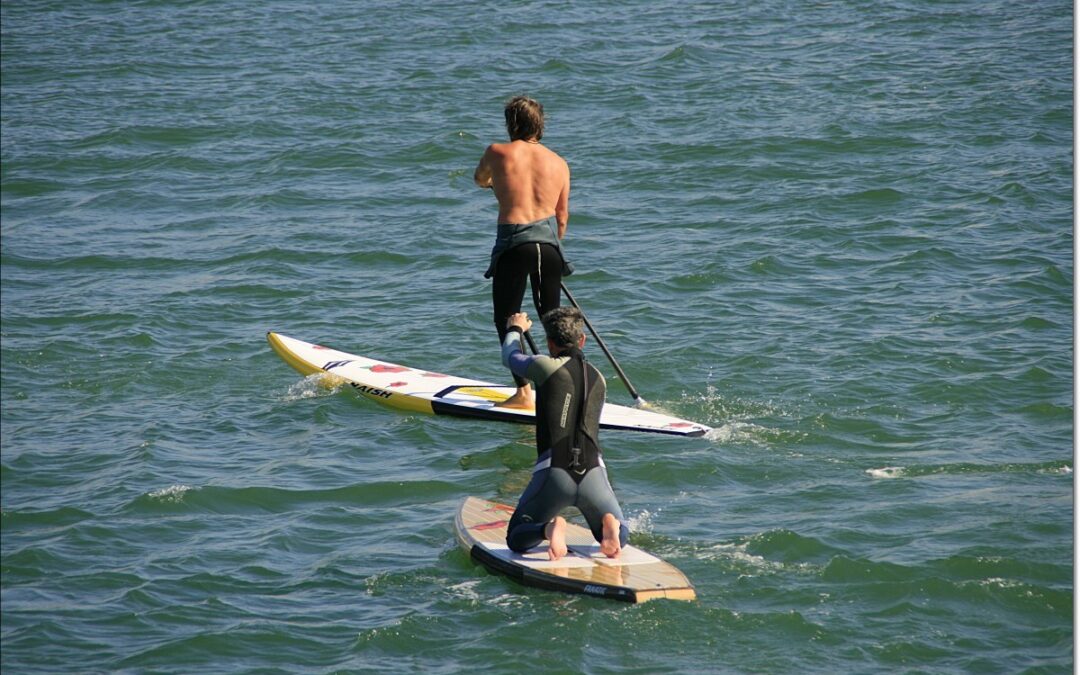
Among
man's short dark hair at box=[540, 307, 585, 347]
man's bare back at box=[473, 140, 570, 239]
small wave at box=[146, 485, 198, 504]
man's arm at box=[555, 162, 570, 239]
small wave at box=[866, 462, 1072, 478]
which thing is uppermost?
man's bare back at box=[473, 140, 570, 239]

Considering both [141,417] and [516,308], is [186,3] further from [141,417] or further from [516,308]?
[516,308]

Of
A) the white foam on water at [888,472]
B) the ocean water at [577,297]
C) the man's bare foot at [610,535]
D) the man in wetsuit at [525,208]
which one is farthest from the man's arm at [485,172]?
the white foam on water at [888,472]

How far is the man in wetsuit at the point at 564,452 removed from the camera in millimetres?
6805

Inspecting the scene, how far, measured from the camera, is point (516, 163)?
28.3ft

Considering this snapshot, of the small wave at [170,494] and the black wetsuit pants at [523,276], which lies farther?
the black wetsuit pants at [523,276]

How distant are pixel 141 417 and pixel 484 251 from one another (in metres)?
4.91

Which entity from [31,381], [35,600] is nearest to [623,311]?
[31,381]

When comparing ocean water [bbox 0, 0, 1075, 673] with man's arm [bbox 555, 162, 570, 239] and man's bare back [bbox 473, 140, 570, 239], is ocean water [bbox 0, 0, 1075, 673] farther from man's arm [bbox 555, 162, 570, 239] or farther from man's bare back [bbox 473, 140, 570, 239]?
man's bare back [bbox 473, 140, 570, 239]

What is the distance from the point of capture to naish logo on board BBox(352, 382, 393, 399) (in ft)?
33.3

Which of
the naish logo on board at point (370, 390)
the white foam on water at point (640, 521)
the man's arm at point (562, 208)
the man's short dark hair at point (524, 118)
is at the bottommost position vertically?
the white foam on water at point (640, 521)

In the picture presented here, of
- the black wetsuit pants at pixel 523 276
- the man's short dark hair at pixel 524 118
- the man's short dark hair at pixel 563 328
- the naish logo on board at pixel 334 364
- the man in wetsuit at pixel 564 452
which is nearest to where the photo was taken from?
the man in wetsuit at pixel 564 452

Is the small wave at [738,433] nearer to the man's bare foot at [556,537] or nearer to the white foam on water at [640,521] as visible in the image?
the white foam on water at [640,521]

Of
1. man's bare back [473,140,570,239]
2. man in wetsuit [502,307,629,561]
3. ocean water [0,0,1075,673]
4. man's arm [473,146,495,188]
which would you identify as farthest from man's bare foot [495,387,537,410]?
man in wetsuit [502,307,629,561]

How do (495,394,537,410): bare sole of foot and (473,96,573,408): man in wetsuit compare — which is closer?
(473,96,573,408): man in wetsuit
